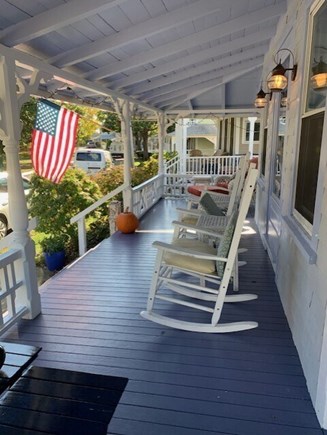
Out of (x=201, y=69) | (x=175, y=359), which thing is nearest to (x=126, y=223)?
(x=201, y=69)

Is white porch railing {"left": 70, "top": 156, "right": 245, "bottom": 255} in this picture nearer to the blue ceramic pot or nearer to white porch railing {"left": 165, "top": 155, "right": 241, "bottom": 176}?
white porch railing {"left": 165, "top": 155, "right": 241, "bottom": 176}

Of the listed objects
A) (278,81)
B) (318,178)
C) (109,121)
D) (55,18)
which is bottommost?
(318,178)

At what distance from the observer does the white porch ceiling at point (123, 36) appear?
2.22 metres

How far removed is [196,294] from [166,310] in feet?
1.12

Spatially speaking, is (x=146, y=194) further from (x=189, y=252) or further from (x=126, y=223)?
(x=189, y=252)

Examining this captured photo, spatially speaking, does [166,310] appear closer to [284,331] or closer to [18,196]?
[284,331]

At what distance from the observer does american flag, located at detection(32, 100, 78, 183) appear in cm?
314

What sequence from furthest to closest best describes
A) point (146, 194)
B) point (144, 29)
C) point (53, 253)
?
point (146, 194), point (53, 253), point (144, 29)

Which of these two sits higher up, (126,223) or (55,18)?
(55,18)

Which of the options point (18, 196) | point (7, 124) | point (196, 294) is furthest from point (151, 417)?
point (7, 124)

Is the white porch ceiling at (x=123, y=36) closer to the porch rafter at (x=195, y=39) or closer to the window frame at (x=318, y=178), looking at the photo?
the porch rafter at (x=195, y=39)

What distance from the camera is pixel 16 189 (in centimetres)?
258

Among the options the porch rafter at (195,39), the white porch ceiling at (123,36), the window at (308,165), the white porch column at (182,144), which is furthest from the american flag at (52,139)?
the white porch column at (182,144)

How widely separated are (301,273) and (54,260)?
4499 millimetres
